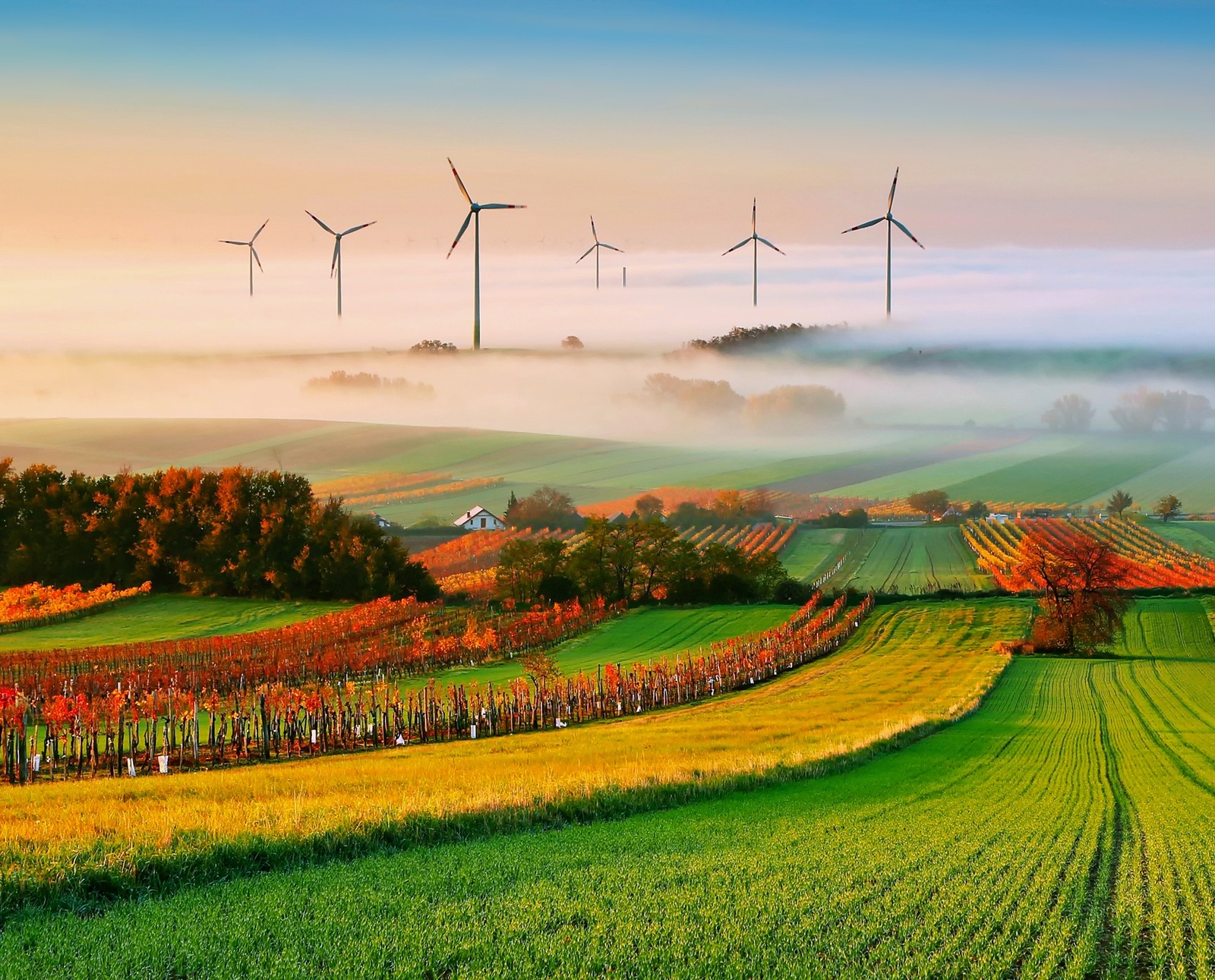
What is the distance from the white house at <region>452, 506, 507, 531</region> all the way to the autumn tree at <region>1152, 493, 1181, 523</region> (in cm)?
8940

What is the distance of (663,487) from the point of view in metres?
184

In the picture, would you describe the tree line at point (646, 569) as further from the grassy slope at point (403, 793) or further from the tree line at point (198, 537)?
the grassy slope at point (403, 793)

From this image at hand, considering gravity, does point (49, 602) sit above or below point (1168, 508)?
below

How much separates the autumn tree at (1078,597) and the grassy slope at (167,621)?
51.7 m

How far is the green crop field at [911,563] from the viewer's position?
4520 inches

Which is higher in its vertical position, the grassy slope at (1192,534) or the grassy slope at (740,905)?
the grassy slope at (740,905)

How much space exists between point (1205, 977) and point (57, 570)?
106604 mm

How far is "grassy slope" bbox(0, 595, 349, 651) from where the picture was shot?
7581cm

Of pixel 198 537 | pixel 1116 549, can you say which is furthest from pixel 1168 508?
pixel 198 537

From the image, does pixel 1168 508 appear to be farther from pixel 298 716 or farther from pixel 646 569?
pixel 298 716

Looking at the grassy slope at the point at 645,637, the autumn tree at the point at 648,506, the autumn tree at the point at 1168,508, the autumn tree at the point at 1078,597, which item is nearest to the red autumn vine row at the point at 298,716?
the grassy slope at the point at 645,637

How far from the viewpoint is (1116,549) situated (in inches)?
5261

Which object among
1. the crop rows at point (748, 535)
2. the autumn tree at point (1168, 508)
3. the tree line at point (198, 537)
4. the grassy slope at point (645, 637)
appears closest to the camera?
the grassy slope at point (645, 637)

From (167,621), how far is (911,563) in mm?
78341
